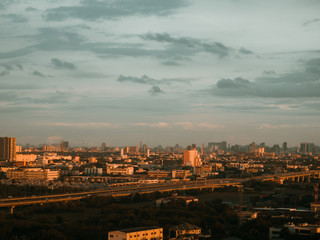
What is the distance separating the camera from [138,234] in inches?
575

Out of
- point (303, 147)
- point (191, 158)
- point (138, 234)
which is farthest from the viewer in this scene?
point (303, 147)

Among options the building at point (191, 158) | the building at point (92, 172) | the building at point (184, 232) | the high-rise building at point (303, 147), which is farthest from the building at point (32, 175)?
the high-rise building at point (303, 147)

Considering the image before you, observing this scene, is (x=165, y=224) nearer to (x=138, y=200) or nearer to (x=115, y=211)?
(x=115, y=211)

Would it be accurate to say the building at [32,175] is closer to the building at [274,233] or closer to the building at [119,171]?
the building at [119,171]

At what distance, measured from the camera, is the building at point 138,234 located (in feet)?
46.9

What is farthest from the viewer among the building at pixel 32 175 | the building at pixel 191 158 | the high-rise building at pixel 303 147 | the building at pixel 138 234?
the high-rise building at pixel 303 147

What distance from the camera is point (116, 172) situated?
158 ft

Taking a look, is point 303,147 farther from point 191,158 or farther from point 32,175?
point 32,175

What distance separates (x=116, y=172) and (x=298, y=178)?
50.2ft

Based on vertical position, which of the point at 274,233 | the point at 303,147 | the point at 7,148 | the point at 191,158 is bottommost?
the point at 274,233

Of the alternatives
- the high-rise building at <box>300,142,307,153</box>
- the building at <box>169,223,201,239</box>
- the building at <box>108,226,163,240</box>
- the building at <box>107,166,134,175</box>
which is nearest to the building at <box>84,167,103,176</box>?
the building at <box>107,166,134,175</box>

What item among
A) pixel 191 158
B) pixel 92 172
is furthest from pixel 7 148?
pixel 92 172

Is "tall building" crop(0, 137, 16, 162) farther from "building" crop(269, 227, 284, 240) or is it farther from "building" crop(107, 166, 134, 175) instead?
"building" crop(269, 227, 284, 240)

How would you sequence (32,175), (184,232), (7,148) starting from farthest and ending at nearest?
(7,148) < (32,175) < (184,232)
